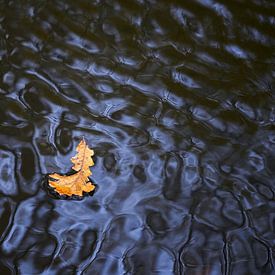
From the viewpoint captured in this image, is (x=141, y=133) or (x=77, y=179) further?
(x=141, y=133)

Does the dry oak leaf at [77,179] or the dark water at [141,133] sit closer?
the dark water at [141,133]

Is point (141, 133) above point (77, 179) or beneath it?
above

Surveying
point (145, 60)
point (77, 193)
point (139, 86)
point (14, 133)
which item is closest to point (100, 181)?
point (77, 193)

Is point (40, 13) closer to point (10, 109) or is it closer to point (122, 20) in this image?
point (122, 20)
